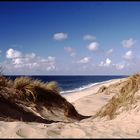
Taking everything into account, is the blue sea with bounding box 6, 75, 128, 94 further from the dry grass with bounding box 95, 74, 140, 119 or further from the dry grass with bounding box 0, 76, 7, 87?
the dry grass with bounding box 95, 74, 140, 119

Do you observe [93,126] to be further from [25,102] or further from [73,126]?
[25,102]

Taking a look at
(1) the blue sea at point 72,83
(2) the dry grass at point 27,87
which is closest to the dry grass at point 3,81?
(2) the dry grass at point 27,87

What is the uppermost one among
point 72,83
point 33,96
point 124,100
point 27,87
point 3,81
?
point 72,83

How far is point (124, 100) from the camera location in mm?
9953

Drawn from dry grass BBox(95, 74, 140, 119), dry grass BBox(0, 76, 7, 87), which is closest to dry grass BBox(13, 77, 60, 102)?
dry grass BBox(0, 76, 7, 87)

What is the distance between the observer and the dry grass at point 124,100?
9.48m

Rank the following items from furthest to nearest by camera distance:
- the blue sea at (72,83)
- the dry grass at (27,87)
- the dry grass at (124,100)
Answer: the blue sea at (72,83)
the dry grass at (27,87)
the dry grass at (124,100)

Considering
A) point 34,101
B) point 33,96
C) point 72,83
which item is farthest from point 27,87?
point 72,83

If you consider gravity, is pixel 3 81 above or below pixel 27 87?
above

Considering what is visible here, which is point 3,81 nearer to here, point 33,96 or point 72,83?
point 33,96

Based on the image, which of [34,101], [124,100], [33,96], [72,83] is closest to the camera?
[124,100]

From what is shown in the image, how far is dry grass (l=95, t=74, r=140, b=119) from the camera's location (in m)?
9.48

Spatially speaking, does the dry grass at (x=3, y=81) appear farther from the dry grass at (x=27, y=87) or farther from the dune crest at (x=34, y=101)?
the dry grass at (x=27, y=87)

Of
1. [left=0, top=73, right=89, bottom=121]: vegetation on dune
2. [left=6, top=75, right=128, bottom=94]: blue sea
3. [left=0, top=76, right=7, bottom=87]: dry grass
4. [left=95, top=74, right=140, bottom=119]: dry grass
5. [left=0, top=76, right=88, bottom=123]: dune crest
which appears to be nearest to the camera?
[left=95, top=74, right=140, bottom=119]: dry grass
